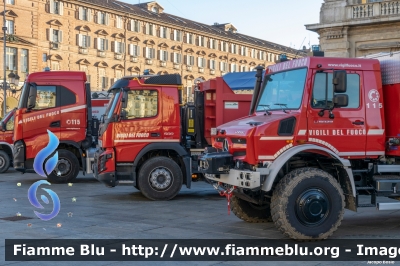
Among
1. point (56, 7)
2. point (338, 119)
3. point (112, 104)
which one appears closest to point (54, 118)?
point (112, 104)

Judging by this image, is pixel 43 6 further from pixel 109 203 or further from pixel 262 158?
pixel 262 158

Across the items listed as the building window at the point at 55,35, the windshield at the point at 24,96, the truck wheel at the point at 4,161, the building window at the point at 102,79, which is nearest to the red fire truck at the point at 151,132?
the windshield at the point at 24,96

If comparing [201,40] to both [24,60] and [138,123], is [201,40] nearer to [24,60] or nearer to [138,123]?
[24,60]

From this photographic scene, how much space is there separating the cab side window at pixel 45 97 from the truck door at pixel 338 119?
11099mm

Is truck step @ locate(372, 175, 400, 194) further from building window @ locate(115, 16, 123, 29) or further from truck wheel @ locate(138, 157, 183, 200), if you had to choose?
building window @ locate(115, 16, 123, 29)

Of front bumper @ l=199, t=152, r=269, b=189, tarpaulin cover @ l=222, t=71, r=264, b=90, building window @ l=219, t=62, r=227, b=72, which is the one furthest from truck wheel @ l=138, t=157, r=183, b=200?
building window @ l=219, t=62, r=227, b=72

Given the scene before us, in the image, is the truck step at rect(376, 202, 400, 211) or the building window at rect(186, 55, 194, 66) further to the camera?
the building window at rect(186, 55, 194, 66)

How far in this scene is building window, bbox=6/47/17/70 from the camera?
210ft

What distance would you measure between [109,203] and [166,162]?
65.5 inches

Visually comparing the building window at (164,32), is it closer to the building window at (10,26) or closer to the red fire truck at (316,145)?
the building window at (10,26)

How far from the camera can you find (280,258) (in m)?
8.45

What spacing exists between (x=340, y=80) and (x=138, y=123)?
660cm

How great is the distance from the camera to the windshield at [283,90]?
32.6 ft

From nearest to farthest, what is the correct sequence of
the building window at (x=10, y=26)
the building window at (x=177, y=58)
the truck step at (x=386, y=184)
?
the truck step at (x=386, y=184)
the building window at (x=10, y=26)
the building window at (x=177, y=58)
